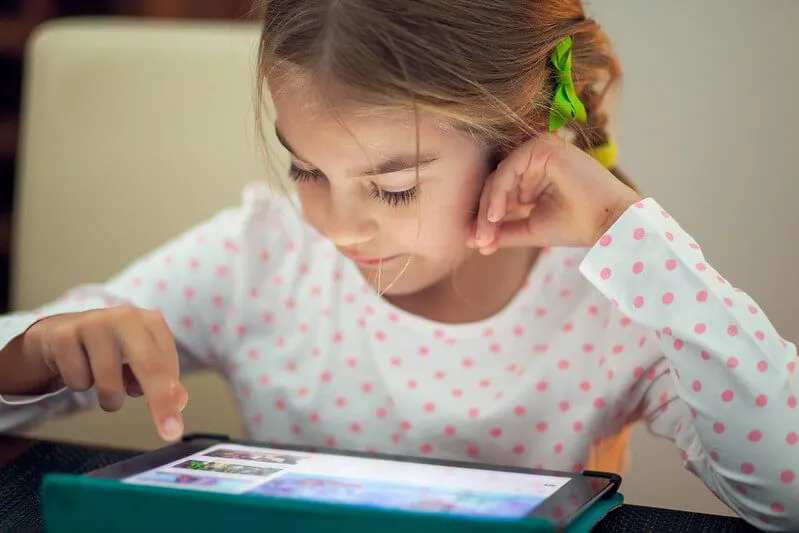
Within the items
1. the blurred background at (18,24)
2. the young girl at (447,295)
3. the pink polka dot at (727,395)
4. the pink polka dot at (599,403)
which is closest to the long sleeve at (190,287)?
the young girl at (447,295)

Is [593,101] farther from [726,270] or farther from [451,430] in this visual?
[451,430]

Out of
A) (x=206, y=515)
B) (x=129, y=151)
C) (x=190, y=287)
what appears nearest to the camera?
(x=206, y=515)

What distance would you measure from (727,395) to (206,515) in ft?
1.25

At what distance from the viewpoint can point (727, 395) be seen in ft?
2.26

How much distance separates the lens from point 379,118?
0.69 meters

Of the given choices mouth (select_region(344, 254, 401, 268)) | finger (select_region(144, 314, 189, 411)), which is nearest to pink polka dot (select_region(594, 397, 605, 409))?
mouth (select_region(344, 254, 401, 268))

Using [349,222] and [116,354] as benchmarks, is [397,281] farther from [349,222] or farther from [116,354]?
[116,354]

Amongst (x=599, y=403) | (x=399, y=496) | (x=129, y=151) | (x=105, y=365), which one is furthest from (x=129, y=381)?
(x=129, y=151)

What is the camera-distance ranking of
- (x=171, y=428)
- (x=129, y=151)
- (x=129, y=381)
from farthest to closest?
(x=129, y=151)
(x=129, y=381)
(x=171, y=428)

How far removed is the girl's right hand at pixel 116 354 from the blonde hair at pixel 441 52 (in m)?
0.22

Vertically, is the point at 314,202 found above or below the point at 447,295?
above

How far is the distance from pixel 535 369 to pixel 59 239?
71 centimetres

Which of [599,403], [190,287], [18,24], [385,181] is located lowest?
[599,403]

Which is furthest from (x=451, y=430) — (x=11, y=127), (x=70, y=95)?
(x=11, y=127)
